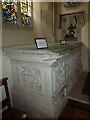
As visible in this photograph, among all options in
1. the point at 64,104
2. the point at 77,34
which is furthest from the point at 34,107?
the point at 77,34

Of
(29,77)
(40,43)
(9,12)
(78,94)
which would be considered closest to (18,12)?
(9,12)

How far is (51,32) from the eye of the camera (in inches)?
131

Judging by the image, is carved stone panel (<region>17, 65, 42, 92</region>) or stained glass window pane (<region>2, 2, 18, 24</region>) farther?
stained glass window pane (<region>2, 2, 18, 24</region>)

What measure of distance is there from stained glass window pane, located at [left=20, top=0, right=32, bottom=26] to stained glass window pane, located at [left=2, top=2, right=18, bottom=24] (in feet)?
0.61

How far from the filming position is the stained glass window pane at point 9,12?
6.08ft

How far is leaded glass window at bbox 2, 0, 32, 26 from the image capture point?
1881mm

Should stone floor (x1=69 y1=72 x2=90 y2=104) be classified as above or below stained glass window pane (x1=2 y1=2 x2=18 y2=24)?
below

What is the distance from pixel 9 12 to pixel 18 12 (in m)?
0.22

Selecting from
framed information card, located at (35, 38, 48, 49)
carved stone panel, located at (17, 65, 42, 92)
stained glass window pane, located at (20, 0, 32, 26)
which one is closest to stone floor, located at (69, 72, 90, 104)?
carved stone panel, located at (17, 65, 42, 92)

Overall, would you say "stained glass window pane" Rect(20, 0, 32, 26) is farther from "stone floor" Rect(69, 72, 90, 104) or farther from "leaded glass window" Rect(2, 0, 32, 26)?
"stone floor" Rect(69, 72, 90, 104)

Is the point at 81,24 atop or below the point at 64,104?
atop

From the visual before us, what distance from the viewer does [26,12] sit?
2.35 m

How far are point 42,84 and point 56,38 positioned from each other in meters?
2.17

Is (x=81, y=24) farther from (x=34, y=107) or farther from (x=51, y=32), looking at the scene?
(x=34, y=107)
